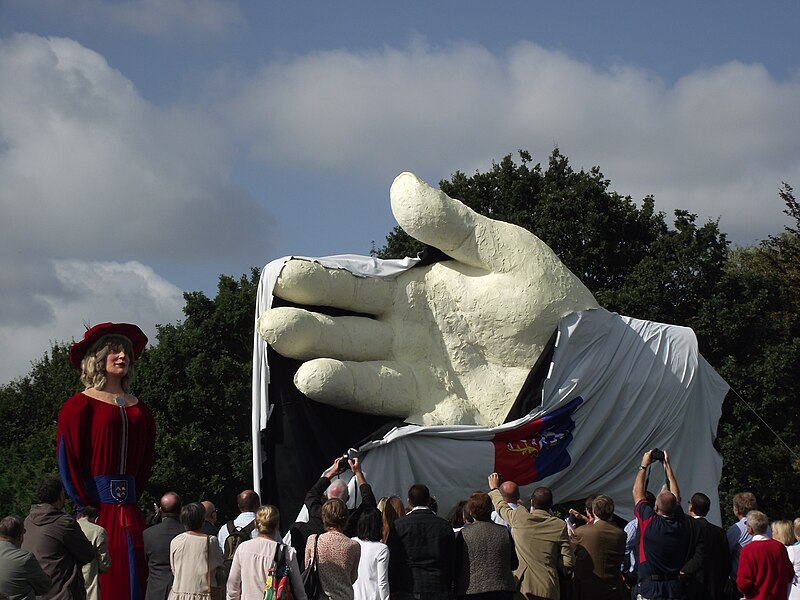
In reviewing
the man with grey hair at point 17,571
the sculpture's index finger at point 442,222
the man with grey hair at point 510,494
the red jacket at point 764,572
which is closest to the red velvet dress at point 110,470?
the man with grey hair at point 17,571

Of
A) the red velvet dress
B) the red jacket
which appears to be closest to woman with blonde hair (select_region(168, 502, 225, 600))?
the red velvet dress

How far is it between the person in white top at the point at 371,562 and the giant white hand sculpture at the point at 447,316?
446cm

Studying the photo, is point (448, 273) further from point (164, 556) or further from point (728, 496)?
point (728, 496)

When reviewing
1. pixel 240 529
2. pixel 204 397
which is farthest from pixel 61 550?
pixel 204 397

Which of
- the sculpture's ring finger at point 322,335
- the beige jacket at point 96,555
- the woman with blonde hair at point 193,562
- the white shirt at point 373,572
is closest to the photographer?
the beige jacket at point 96,555

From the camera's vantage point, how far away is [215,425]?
21.9 m

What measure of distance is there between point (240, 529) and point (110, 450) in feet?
7.62

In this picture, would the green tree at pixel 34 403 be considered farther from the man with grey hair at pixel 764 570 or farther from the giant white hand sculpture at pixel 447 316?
the man with grey hair at pixel 764 570

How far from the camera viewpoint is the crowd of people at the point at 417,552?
6512 mm

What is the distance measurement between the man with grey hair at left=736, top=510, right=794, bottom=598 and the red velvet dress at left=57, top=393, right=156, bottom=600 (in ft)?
13.5

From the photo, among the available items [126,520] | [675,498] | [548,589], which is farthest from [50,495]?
[675,498]

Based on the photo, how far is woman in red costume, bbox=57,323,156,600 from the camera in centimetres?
678

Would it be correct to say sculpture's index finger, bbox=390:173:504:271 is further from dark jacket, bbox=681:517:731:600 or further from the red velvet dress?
the red velvet dress

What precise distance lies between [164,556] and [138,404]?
3.47 feet
